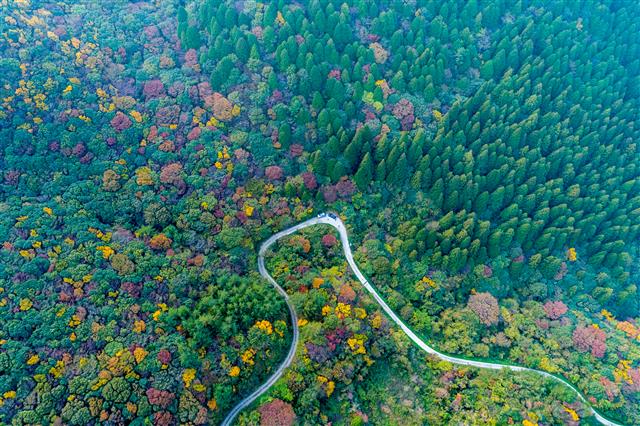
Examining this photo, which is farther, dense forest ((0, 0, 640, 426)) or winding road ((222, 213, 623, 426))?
winding road ((222, 213, 623, 426))

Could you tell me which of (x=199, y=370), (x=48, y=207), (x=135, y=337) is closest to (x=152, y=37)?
(x=48, y=207)

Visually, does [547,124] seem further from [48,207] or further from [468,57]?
[48,207]

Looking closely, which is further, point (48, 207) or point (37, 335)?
point (48, 207)

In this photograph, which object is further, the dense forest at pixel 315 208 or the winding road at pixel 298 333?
the winding road at pixel 298 333
